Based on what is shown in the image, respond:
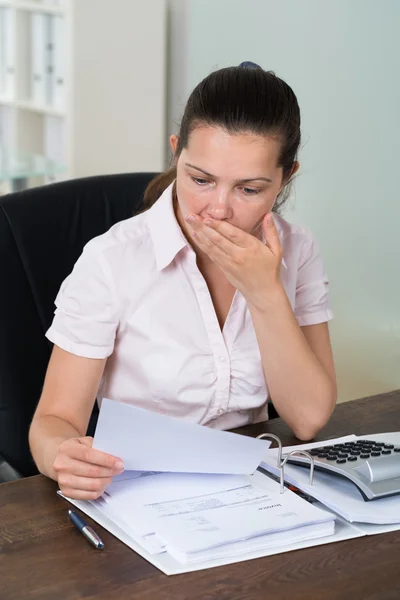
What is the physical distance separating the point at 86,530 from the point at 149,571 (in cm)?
11

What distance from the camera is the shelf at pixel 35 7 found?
127 inches

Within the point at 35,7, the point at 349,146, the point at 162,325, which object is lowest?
the point at 162,325

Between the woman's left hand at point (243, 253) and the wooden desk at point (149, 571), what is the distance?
48 centimetres

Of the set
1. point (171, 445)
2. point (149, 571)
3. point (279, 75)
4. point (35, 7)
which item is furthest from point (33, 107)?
point (149, 571)

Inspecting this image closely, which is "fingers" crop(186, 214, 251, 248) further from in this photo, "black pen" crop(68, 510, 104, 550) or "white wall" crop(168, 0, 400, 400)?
"white wall" crop(168, 0, 400, 400)

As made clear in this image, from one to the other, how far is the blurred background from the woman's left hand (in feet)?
4.54

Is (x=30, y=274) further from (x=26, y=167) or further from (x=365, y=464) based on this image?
(x=26, y=167)

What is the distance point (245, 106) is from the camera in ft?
4.87

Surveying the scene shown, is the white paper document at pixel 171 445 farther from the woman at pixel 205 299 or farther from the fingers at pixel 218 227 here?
the fingers at pixel 218 227

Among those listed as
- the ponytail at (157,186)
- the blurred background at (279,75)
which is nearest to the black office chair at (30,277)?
the ponytail at (157,186)

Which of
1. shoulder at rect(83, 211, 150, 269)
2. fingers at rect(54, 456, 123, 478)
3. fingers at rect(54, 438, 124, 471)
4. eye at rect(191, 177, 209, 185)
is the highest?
eye at rect(191, 177, 209, 185)

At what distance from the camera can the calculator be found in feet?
4.08

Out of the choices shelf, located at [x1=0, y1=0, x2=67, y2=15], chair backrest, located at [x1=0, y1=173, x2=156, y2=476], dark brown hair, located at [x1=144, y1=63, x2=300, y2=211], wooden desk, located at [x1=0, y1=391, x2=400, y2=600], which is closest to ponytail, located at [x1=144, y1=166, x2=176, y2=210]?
chair backrest, located at [x1=0, y1=173, x2=156, y2=476]

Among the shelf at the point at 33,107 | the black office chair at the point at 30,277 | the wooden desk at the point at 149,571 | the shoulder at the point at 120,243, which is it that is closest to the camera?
the wooden desk at the point at 149,571
